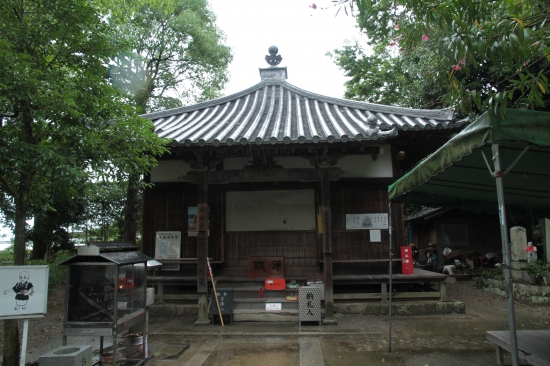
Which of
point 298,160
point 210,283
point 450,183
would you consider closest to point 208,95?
point 298,160

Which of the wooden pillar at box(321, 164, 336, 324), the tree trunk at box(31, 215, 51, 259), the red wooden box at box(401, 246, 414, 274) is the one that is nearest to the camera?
the wooden pillar at box(321, 164, 336, 324)

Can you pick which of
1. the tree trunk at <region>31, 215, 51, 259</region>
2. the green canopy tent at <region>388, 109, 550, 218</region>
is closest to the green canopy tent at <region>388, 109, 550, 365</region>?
the green canopy tent at <region>388, 109, 550, 218</region>

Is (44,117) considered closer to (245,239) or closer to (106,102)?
(106,102)

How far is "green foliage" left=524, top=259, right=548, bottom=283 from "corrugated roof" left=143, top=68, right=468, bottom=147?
5647mm

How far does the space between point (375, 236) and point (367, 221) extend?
0.41m

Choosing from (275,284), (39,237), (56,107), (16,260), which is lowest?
(275,284)

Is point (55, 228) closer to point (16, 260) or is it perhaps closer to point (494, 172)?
point (16, 260)

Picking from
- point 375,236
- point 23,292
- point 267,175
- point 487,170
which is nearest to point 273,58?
point 267,175

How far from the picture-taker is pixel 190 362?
5789 millimetres

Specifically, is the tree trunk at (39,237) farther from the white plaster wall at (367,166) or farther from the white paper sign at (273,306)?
the white plaster wall at (367,166)

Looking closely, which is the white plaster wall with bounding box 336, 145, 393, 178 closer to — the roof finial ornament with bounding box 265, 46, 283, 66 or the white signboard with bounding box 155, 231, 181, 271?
the white signboard with bounding box 155, 231, 181, 271

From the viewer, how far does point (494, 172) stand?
3119 mm

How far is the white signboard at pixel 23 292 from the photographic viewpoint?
173 inches

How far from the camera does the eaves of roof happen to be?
7.59 meters
